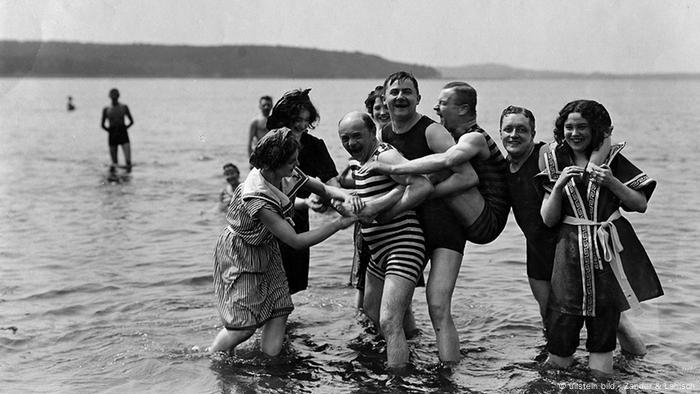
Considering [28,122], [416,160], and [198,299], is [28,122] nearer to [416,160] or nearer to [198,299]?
[198,299]

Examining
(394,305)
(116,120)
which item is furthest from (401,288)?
(116,120)

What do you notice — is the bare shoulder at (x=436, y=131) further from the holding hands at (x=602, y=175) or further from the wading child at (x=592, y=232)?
the holding hands at (x=602, y=175)

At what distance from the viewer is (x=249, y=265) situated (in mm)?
6461

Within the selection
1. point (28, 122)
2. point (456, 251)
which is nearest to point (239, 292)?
point (456, 251)

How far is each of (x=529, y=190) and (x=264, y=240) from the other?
204 cm

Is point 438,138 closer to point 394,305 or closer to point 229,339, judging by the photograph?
point 394,305

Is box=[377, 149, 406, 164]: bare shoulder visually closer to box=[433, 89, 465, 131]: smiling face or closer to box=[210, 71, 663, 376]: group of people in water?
box=[210, 71, 663, 376]: group of people in water

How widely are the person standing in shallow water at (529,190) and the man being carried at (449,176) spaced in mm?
119

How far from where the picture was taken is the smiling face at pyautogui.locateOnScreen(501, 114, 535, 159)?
623 cm

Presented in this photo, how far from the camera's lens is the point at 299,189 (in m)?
6.75

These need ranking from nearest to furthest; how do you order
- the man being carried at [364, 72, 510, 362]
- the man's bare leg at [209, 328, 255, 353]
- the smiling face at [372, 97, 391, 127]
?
the man being carried at [364, 72, 510, 362] → the man's bare leg at [209, 328, 255, 353] → the smiling face at [372, 97, 391, 127]

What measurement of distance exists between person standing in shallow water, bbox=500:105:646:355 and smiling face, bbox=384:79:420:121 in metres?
0.69

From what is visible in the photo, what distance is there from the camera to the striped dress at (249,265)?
6.38 metres

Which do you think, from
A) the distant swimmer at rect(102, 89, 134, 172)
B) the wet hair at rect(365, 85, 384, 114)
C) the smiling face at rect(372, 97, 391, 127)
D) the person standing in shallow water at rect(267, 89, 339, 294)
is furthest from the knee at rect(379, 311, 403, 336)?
the distant swimmer at rect(102, 89, 134, 172)
